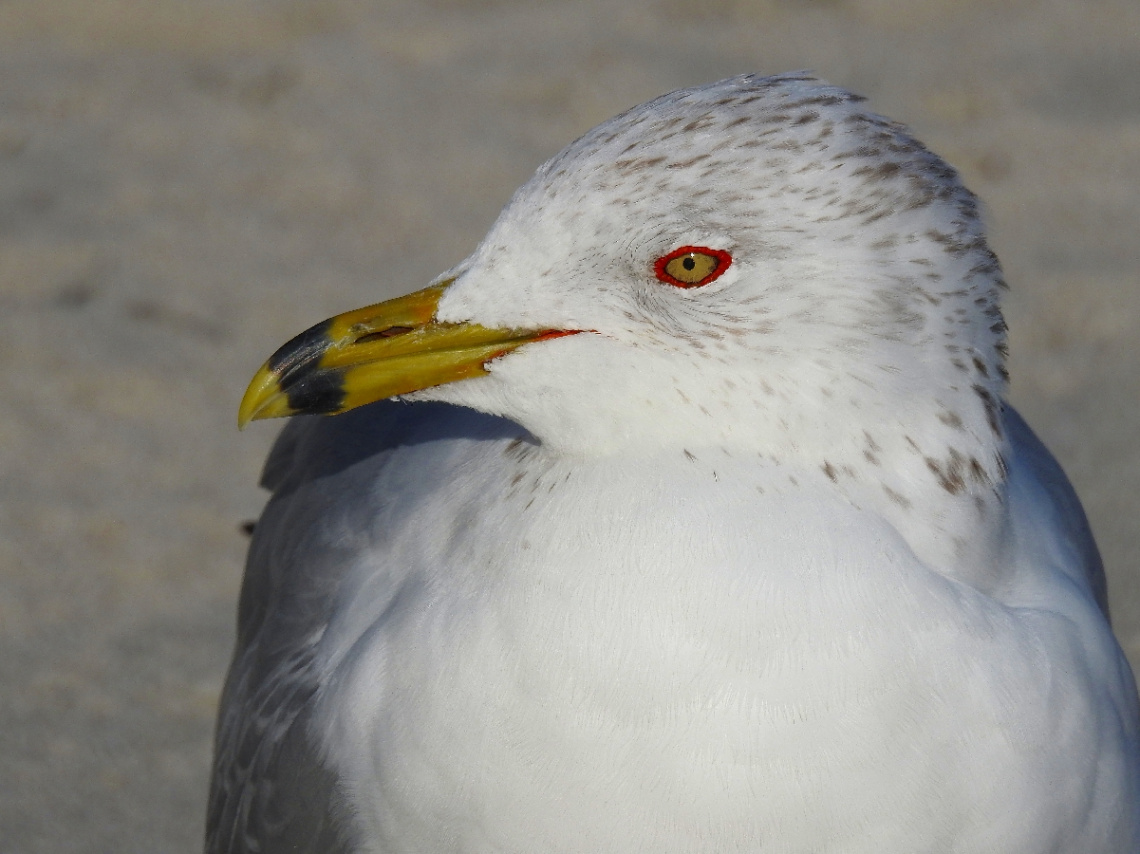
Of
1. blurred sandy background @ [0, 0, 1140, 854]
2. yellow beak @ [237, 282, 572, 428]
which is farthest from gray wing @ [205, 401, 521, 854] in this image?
blurred sandy background @ [0, 0, 1140, 854]

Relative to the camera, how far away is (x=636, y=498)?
6.32 ft

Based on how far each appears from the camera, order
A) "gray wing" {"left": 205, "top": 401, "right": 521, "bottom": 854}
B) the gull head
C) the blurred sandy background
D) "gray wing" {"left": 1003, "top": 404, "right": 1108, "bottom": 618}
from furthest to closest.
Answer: the blurred sandy background → "gray wing" {"left": 1003, "top": 404, "right": 1108, "bottom": 618} → "gray wing" {"left": 205, "top": 401, "right": 521, "bottom": 854} → the gull head

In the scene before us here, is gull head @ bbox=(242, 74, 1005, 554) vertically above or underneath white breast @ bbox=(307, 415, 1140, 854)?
above

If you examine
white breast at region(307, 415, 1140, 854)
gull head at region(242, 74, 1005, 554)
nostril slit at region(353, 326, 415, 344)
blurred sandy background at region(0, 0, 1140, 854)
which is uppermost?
blurred sandy background at region(0, 0, 1140, 854)

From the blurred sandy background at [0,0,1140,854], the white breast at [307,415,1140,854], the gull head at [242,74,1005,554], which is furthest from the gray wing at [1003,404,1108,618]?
the blurred sandy background at [0,0,1140,854]

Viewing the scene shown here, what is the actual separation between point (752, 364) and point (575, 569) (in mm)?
361

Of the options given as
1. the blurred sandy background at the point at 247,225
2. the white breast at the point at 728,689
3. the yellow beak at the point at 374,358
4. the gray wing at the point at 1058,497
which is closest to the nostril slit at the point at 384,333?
the yellow beak at the point at 374,358

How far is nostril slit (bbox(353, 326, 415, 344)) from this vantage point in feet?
6.68

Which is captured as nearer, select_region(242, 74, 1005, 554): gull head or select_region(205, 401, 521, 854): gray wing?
select_region(242, 74, 1005, 554): gull head

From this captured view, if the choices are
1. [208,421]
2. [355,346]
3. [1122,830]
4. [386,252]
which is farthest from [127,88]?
[1122,830]

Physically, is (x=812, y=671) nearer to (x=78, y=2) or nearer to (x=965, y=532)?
(x=965, y=532)

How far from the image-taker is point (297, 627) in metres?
2.56

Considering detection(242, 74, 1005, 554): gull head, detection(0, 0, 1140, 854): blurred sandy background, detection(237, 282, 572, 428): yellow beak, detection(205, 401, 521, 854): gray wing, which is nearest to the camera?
detection(242, 74, 1005, 554): gull head

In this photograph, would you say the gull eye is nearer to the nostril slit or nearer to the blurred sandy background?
the nostril slit
